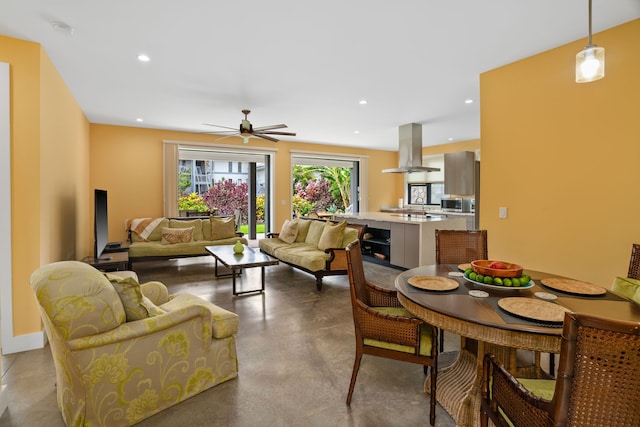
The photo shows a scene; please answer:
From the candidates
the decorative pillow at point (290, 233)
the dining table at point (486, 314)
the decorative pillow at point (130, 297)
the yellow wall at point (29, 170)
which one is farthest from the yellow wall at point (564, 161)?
the yellow wall at point (29, 170)

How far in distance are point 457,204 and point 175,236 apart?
19.5 feet

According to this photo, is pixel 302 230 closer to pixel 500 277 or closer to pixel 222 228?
pixel 222 228

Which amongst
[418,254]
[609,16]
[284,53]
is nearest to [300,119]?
[284,53]

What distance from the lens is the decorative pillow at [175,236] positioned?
598 centimetres

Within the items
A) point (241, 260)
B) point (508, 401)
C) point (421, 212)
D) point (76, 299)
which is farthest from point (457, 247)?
point (421, 212)

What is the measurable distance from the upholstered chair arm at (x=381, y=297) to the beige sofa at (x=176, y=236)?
4215mm

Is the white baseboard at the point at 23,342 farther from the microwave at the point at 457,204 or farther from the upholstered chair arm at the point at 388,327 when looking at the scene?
the microwave at the point at 457,204

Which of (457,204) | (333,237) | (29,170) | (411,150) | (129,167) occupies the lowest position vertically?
(333,237)

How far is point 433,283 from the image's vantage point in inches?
80.8

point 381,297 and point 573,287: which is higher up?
point 573,287

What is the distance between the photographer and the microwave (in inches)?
289

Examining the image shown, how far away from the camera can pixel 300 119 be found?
5887 millimetres

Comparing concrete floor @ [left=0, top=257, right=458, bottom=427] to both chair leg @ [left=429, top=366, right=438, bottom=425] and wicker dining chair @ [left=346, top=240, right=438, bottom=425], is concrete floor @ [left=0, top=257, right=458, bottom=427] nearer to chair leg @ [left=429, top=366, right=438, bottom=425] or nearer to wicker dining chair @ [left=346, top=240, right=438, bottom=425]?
chair leg @ [left=429, top=366, right=438, bottom=425]

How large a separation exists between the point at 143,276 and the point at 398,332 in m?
4.72
